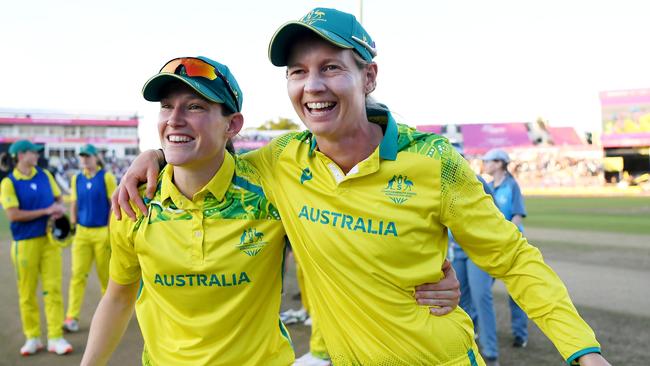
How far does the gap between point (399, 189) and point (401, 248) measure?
24 centimetres

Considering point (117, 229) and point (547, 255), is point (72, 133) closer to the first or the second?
point (547, 255)

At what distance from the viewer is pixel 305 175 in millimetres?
2246

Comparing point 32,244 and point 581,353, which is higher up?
point 581,353

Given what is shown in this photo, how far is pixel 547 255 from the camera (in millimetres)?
11414

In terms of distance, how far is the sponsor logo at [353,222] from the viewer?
2031 mm

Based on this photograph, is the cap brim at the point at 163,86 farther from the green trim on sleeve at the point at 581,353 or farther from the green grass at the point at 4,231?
the green grass at the point at 4,231

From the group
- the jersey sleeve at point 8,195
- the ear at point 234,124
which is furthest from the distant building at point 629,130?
the ear at point 234,124

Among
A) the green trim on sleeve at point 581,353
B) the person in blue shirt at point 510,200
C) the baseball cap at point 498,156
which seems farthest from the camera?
the baseball cap at point 498,156

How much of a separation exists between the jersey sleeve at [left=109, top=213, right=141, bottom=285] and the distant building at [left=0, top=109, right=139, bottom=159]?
46.7 m

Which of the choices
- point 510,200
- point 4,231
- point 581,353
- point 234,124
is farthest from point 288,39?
point 4,231

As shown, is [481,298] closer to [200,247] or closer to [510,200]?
[510,200]

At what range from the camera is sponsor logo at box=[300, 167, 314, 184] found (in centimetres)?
223

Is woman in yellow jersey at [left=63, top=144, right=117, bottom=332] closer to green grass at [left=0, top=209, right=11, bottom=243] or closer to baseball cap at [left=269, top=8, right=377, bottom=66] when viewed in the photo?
baseball cap at [left=269, top=8, right=377, bottom=66]

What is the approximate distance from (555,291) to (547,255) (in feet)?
34.3
